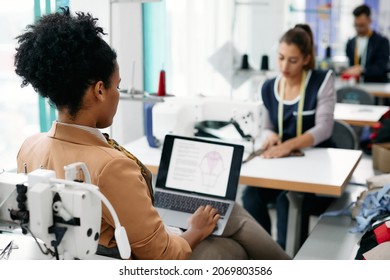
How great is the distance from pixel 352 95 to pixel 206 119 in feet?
6.68

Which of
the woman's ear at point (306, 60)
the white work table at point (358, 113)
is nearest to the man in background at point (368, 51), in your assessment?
the white work table at point (358, 113)

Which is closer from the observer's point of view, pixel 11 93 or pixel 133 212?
pixel 133 212

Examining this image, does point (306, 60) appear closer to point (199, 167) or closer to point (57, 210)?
point (199, 167)

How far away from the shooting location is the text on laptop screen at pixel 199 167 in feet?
6.41

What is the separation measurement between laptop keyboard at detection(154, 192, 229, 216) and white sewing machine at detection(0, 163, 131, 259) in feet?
2.56

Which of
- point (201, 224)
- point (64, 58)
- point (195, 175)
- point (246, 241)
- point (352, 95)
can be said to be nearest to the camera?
point (64, 58)

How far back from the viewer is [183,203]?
1.95 m

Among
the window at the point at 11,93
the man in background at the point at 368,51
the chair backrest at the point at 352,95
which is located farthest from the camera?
the man in background at the point at 368,51

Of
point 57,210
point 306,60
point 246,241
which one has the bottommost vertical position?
point 246,241

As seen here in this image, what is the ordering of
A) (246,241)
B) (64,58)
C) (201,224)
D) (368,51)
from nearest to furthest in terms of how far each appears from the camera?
(64,58)
(201,224)
(246,241)
(368,51)

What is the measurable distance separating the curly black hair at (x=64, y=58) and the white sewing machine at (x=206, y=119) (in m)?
1.10

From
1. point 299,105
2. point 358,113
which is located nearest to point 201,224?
point 299,105

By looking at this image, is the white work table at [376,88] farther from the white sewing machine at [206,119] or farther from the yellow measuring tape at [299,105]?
the white sewing machine at [206,119]
